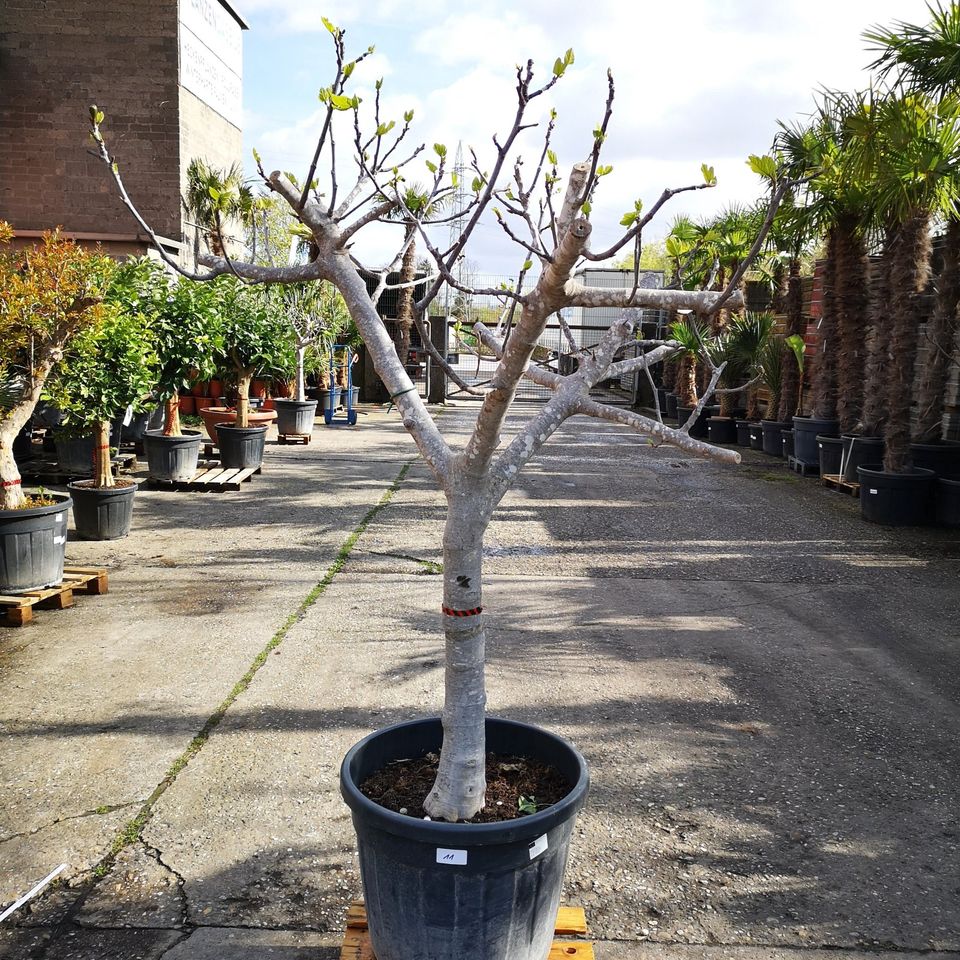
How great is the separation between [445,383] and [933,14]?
15290mm

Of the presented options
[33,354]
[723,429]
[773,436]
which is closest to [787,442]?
[773,436]

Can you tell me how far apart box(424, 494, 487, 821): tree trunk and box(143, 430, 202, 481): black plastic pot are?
26.5ft

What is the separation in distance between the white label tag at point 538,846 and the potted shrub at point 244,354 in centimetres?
884

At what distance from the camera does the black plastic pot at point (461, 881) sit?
224 cm

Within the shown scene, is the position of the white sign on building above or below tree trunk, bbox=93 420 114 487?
above

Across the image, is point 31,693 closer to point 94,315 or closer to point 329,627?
point 329,627

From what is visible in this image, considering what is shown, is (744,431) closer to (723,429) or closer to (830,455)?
(723,429)

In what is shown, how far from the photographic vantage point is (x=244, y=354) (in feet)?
35.0

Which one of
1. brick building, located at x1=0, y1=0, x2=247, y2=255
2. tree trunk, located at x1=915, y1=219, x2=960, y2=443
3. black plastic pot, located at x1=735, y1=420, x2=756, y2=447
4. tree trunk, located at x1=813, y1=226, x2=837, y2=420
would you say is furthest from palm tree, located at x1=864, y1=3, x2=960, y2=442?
brick building, located at x1=0, y1=0, x2=247, y2=255

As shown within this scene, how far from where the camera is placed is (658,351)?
2949mm

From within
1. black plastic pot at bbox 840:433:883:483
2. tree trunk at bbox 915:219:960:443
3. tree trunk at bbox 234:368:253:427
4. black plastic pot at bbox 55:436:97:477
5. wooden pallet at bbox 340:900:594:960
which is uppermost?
tree trunk at bbox 915:219:960:443

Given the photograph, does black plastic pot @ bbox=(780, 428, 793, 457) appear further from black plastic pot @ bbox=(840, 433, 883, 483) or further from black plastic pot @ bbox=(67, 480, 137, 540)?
black plastic pot @ bbox=(67, 480, 137, 540)

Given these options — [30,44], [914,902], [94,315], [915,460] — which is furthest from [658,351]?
[30,44]

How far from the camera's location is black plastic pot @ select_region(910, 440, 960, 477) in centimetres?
982
